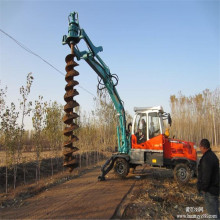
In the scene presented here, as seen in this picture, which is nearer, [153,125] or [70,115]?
[70,115]

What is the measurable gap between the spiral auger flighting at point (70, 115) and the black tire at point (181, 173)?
5055 mm

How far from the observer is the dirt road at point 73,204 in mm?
4660

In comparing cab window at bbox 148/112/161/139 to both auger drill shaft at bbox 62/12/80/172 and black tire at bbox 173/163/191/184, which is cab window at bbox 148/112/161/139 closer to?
black tire at bbox 173/163/191/184

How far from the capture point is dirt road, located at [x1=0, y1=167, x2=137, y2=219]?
466 cm

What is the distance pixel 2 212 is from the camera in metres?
5.18

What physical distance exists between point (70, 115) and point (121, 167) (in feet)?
16.7

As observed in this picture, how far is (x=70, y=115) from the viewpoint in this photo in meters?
4.36

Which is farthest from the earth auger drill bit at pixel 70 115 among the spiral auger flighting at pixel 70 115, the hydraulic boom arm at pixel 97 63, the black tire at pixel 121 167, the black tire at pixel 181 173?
the black tire at pixel 181 173

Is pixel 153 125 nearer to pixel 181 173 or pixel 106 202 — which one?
pixel 181 173

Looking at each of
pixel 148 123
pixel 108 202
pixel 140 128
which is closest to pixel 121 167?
pixel 140 128

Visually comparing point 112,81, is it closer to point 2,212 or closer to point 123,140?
point 123,140

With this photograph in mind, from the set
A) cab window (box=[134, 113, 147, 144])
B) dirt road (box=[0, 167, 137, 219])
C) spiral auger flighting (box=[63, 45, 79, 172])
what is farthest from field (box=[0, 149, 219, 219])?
cab window (box=[134, 113, 147, 144])

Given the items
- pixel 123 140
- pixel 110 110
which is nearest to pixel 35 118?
pixel 123 140

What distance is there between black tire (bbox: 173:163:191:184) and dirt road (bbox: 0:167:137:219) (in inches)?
82.1
